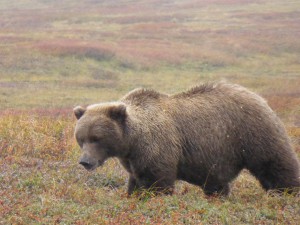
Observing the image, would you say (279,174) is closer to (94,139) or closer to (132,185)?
(132,185)

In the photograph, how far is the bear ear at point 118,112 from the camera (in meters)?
8.04

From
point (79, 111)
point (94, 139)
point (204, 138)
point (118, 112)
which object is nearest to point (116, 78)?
point (204, 138)

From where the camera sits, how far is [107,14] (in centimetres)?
6656

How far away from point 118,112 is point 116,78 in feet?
82.1

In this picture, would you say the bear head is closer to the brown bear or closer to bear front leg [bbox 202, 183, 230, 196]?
the brown bear

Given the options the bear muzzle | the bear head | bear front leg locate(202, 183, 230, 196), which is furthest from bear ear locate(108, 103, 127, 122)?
bear front leg locate(202, 183, 230, 196)

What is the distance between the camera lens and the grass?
7.69 m

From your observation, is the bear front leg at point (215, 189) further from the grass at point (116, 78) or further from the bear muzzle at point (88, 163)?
the bear muzzle at point (88, 163)

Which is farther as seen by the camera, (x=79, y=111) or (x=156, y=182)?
(x=79, y=111)

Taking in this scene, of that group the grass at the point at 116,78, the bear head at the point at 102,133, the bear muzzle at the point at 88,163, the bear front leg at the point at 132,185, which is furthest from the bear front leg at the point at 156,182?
the bear muzzle at the point at 88,163

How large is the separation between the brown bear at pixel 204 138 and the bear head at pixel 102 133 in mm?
25

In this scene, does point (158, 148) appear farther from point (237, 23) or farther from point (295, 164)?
point (237, 23)

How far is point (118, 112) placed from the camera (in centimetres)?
808

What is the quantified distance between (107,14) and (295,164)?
59548 millimetres
